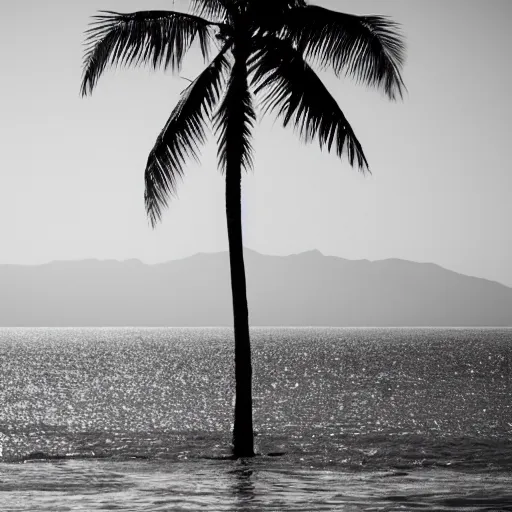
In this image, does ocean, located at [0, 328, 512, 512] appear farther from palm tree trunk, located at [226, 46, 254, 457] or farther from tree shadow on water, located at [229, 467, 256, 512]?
palm tree trunk, located at [226, 46, 254, 457]

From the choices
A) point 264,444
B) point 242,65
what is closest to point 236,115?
point 242,65

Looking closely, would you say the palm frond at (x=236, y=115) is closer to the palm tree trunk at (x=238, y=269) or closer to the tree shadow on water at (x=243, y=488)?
the palm tree trunk at (x=238, y=269)

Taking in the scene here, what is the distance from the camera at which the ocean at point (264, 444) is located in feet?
42.3

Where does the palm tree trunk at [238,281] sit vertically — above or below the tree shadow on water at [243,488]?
above

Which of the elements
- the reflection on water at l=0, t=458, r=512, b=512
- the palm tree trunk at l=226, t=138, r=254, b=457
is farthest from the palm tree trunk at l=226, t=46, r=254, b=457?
the reflection on water at l=0, t=458, r=512, b=512

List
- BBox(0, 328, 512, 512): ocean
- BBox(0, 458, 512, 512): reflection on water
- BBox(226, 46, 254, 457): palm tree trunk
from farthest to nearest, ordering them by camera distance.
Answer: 1. BBox(226, 46, 254, 457): palm tree trunk
2. BBox(0, 328, 512, 512): ocean
3. BBox(0, 458, 512, 512): reflection on water

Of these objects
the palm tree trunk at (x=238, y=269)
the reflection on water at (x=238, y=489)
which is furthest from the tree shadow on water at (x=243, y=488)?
the palm tree trunk at (x=238, y=269)

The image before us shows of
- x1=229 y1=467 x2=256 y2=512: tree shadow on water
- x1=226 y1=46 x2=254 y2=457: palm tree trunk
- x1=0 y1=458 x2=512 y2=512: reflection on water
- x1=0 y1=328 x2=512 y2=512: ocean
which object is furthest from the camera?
x1=226 y1=46 x2=254 y2=457: palm tree trunk

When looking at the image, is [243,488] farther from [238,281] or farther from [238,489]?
[238,281]

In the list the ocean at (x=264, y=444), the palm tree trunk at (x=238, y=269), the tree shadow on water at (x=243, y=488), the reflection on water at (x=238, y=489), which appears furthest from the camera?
the palm tree trunk at (x=238, y=269)

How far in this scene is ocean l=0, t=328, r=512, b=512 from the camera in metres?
12.9

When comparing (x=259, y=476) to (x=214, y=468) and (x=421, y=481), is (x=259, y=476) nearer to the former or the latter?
(x=214, y=468)

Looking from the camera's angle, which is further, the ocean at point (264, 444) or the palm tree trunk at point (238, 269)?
the palm tree trunk at point (238, 269)

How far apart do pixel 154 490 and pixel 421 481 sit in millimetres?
5193
